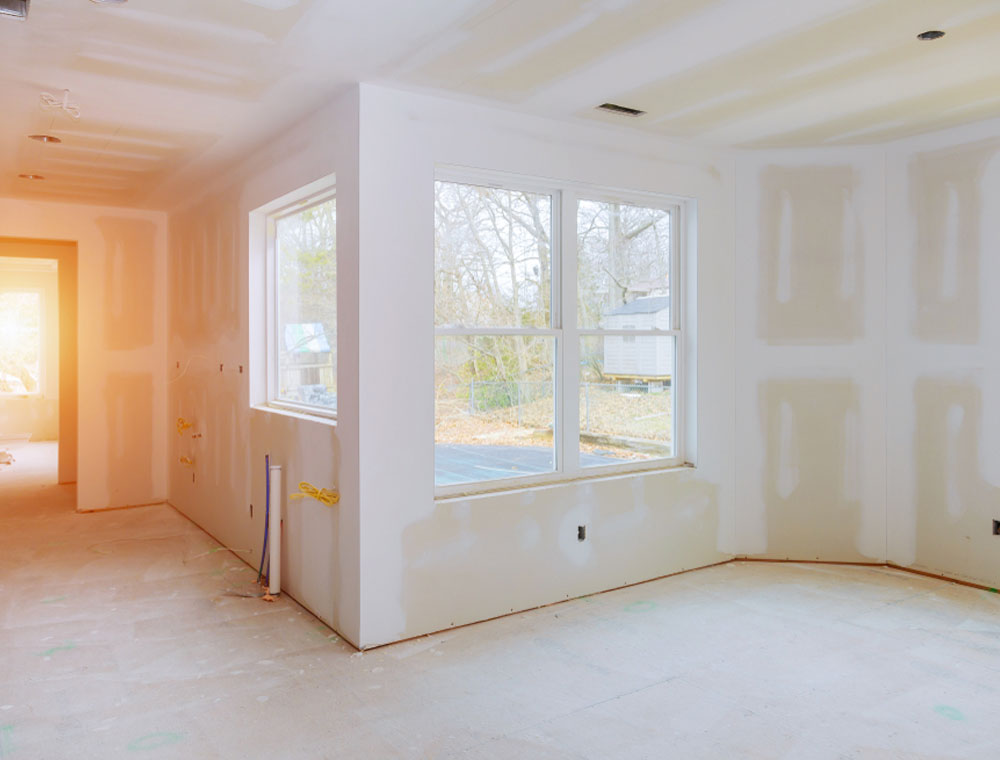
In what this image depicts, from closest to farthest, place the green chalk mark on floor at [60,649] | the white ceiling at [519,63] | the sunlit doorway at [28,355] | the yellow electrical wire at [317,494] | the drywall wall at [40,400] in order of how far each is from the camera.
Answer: the white ceiling at [519,63]
the green chalk mark on floor at [60,649]
the yellow electrical wire at [317,494]
the sunlit doorway at [28,355]
the drywall wall at [40,400]

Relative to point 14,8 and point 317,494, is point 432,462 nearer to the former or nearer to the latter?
point 317,494

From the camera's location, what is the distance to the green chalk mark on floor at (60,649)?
3285mm

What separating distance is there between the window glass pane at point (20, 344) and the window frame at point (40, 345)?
3 centimetres

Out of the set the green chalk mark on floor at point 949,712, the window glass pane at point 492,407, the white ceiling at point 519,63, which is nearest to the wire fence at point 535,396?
the window glass pane at point 492,407

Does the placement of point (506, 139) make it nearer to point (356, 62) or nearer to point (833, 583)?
point (356, 62)

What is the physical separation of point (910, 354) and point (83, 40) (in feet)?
15.2

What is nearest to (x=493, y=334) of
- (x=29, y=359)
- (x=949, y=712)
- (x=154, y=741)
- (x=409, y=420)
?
(x=409, y=420)

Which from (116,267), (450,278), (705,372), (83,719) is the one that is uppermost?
(116,267)

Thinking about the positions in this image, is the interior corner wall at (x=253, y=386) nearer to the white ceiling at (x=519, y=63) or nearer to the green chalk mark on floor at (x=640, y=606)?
the white ceiling at (x=519, y=63)

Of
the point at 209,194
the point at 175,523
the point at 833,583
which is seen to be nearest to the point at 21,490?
the point at 175,523

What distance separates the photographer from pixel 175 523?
5.79m

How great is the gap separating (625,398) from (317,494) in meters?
1.87

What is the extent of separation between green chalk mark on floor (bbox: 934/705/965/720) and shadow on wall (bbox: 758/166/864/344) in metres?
2.42

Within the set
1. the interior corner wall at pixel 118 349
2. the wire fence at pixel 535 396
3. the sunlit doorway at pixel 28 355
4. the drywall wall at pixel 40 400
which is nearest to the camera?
the wire fence at pixel 535 396
